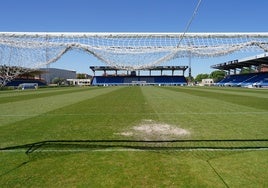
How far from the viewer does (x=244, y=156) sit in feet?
21.2

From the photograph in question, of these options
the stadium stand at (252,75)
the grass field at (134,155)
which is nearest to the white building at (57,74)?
the stadium stand at (252,75)

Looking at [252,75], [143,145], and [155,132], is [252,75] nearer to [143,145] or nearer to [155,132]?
[155,132]

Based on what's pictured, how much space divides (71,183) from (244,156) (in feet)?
12.4

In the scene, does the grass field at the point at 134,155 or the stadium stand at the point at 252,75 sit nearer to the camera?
the grass field at the point at 134,155

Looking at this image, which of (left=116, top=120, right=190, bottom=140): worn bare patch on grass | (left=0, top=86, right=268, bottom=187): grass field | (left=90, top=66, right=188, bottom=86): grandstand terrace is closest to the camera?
(left=0, top=86, right=268, bottom=187): grass field

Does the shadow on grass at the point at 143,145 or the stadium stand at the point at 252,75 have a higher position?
the stadium stand at the point at 252,75

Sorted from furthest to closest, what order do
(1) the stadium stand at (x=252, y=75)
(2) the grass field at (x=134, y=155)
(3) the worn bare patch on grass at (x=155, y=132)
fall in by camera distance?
(1) the stadium stand at (x=252, y=75)
(3) the worn bare patch on grass at (x=155, y=132)
(2) the grass field at (x=134, y=155)

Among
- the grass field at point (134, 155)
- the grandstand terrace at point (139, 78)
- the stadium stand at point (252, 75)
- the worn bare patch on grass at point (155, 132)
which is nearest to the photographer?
the grass field at point (134, 155)

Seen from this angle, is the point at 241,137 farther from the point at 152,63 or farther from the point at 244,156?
the point at 152,63

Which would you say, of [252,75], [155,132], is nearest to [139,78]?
[252,75]

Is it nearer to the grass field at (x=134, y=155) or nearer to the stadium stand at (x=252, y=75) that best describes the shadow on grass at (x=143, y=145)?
the grass field at (x=134, y=155)

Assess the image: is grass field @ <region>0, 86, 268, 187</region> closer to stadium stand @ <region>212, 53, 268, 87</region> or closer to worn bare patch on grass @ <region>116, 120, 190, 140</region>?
worn bare patch on grass @ <region>116, 120, 190, 140</region>

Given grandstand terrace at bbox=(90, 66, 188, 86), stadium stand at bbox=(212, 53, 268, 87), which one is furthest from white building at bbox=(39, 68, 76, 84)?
stadium stand at bbox=(212, 53, 268, 87)

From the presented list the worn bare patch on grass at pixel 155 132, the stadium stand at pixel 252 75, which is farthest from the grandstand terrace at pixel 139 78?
the worn bare patch on grass at pixel 155 132
